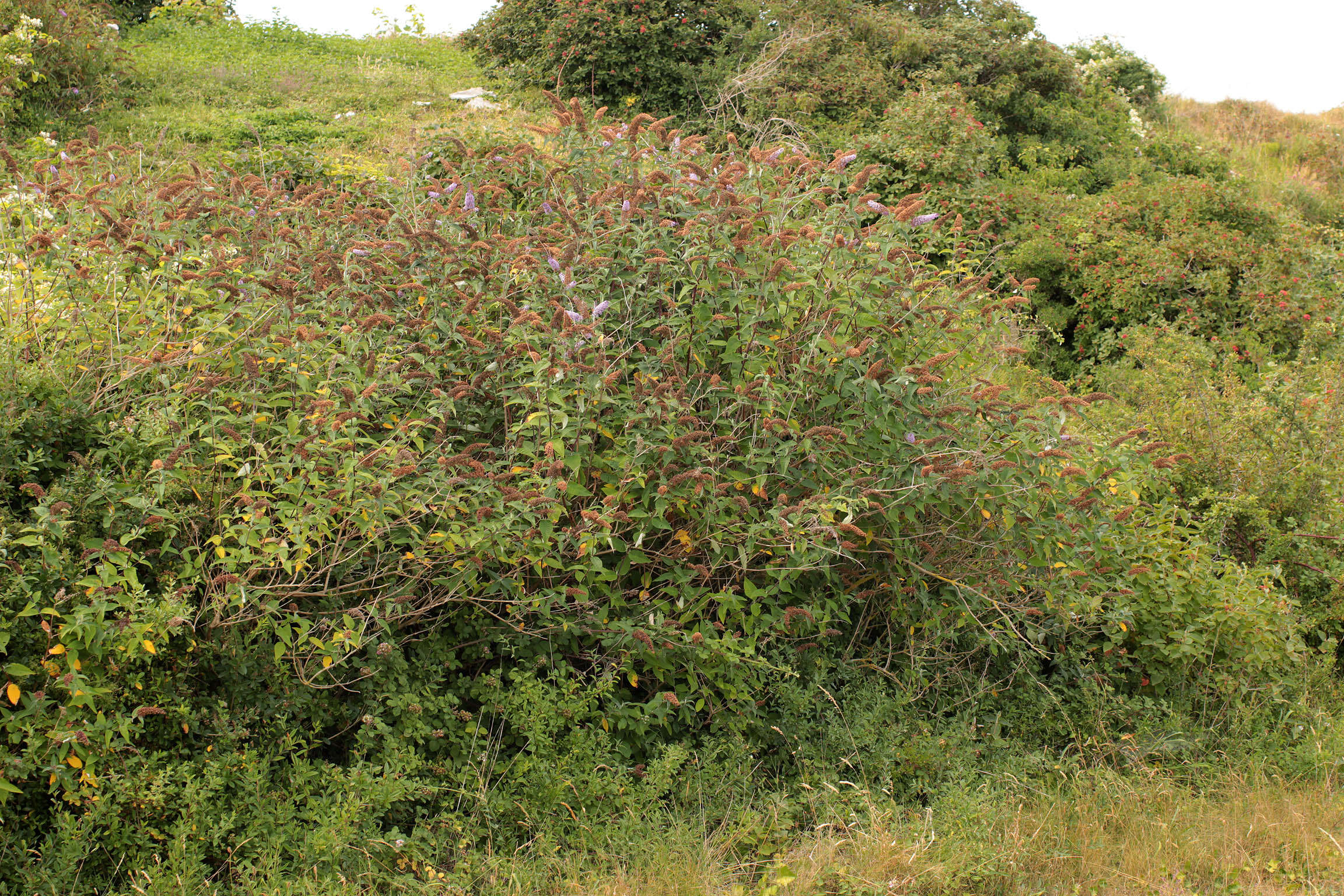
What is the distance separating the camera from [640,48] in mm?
11992

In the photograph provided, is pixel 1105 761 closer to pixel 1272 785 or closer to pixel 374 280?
pixel 1272 785

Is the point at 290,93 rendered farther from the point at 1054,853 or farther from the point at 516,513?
the point at 1054,853

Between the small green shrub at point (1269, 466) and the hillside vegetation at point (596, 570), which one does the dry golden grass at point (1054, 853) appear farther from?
the small green shrub at point (1269, 466)

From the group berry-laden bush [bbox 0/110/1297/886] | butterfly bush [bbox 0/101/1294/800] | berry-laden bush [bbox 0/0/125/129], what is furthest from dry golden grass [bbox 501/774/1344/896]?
berry-laden bush [bbox 0/0/125/129]

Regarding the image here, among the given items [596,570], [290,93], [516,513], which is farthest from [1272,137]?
[516,513]

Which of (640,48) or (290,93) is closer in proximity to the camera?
(640,48)

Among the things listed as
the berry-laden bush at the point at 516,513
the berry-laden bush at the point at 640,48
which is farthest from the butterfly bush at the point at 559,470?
the berry-laden bush at the point at 640,48

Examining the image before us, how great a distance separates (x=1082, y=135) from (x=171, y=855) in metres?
12.4

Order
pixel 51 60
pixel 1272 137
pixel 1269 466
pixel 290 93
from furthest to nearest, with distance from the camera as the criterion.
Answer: pixel 1272 137 → pixel 290 93 → pixel 51 60 → pixel 1269 466

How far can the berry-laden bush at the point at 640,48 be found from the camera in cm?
1182

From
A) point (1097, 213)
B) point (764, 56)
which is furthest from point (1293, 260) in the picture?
point (764, 56)

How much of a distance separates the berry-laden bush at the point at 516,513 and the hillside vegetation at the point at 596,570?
0.9 inches

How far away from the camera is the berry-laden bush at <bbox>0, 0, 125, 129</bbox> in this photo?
30.5 ft

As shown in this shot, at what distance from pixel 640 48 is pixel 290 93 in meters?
4.35
